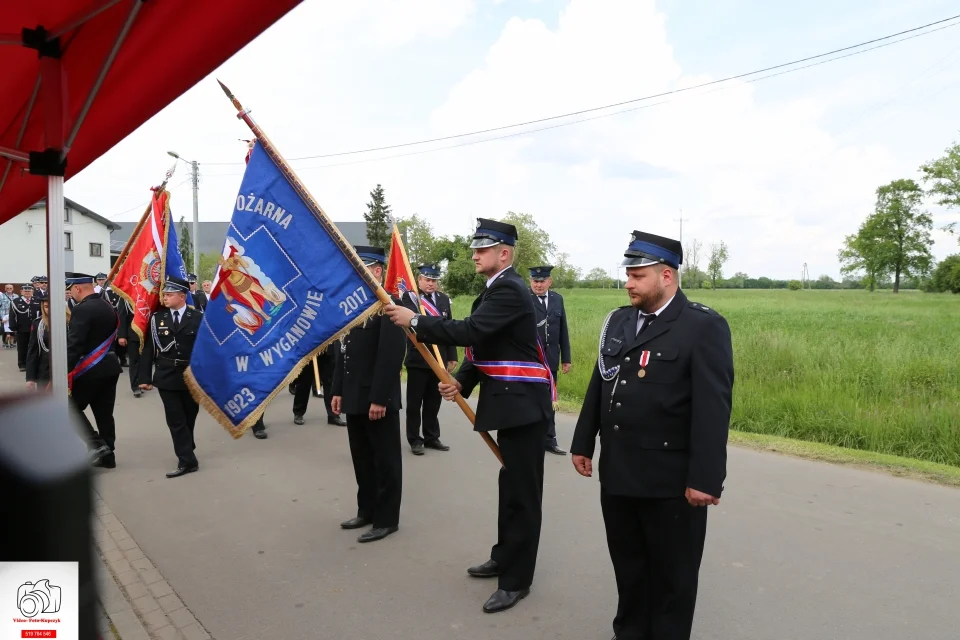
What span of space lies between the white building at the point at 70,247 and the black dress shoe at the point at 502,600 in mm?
36909

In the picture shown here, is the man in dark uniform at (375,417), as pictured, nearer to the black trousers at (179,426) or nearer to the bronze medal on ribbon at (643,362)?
the bronze medal on ribbon at (643,362)

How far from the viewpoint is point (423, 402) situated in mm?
7293

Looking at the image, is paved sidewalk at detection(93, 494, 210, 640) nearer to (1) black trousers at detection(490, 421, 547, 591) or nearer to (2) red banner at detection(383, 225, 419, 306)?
(1) black trousers at detection(490, 421, 547, 591)

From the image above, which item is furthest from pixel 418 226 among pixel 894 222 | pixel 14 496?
pixel 14 496

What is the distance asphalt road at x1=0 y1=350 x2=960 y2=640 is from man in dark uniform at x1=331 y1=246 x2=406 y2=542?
224 mm

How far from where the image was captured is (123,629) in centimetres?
331

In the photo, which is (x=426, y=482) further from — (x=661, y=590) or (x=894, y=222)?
(x=894, y=222)

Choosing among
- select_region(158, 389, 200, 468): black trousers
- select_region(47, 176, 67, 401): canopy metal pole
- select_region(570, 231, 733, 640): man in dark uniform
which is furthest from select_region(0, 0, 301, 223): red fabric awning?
select_region(158, 389, 200, 468): black trousers

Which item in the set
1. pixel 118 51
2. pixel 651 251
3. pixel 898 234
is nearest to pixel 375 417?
pixel 651 251

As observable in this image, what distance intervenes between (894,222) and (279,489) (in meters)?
82.4

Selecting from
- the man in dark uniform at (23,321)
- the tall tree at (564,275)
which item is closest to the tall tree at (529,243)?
the tall tree at (564,275)

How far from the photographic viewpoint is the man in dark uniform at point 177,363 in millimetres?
6172

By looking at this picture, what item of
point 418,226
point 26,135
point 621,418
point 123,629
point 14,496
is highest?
point 418,226

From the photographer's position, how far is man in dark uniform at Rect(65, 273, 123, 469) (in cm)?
641
